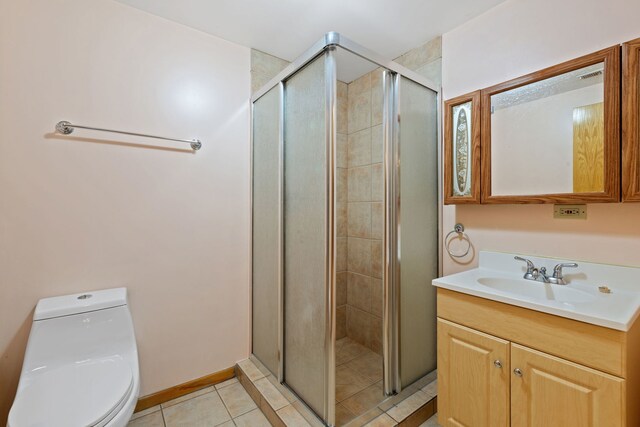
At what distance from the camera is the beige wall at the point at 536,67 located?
1284 millimetres

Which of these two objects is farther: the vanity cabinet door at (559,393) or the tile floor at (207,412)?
the tile floor at (207,412)

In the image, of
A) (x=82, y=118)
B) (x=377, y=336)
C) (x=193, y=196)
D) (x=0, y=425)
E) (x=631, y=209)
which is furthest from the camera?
(x=377, y=336)

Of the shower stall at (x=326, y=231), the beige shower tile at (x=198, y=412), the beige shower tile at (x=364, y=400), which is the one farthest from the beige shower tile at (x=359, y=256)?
the beige shower tile at (x=198, y=412)

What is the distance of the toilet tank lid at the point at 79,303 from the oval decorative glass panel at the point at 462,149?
198 cm

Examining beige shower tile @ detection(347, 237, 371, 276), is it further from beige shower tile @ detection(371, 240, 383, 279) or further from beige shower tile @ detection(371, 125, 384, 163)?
beige shower tile @ detection(371, 125, 384, 163)

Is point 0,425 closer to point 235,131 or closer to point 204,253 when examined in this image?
point 204,253

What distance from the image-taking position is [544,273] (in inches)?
56.7

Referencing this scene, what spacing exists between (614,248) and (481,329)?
0.70 m

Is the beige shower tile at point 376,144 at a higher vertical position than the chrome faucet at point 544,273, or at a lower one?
higher

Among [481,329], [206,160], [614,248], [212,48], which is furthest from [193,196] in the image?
[614,248]

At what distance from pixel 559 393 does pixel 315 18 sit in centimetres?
217

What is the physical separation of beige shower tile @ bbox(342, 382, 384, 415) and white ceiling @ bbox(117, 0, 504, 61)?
227 centimetres

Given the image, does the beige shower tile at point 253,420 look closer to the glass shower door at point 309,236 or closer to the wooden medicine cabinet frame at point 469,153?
the glass shower door at point 309,236

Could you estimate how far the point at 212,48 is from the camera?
6.36 ft
